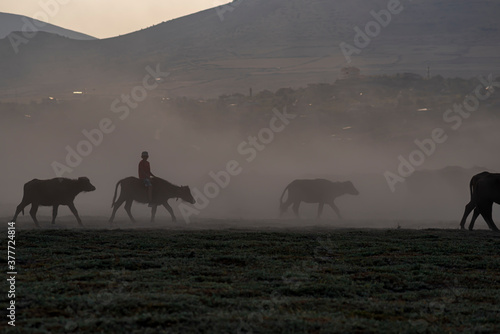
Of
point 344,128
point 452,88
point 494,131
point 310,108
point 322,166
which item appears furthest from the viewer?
point 452,88

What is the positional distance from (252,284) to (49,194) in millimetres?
14688

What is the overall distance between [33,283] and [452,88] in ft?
403

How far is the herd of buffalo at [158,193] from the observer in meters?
21.5

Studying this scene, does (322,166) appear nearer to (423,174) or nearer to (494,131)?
(494,131)

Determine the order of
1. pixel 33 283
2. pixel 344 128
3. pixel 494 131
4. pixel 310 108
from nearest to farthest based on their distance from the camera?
pixel 33 283, pixel 494 131, pixel 344 128, pixel 310 108

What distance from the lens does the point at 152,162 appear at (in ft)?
282

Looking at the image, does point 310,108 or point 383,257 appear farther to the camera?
point 310,108

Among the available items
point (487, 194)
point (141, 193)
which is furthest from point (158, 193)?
point (487, 194)

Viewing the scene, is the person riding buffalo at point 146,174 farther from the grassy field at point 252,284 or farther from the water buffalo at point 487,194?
the water buffalo at point 487,194

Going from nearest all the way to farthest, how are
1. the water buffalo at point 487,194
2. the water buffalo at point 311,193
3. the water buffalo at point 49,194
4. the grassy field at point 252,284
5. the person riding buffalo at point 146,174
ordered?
the grassy field at point 252,284 < the water buffalo at point 487,194 < the water buffalo at point 49,194 < the person riding buffalo at point 146,174 < the water buffalo at point 311,193

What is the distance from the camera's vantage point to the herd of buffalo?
70.4ft

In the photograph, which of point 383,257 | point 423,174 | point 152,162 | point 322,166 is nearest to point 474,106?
point 322,166

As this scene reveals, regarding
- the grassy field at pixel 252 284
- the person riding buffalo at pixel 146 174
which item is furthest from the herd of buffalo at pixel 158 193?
the grassy field at pixel 252 284

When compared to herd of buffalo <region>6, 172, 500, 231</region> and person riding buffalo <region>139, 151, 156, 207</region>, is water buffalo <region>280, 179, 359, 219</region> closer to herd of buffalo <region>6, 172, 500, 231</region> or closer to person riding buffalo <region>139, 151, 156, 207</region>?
herd of buffalo <region>6, 172, 500, 231</region>
